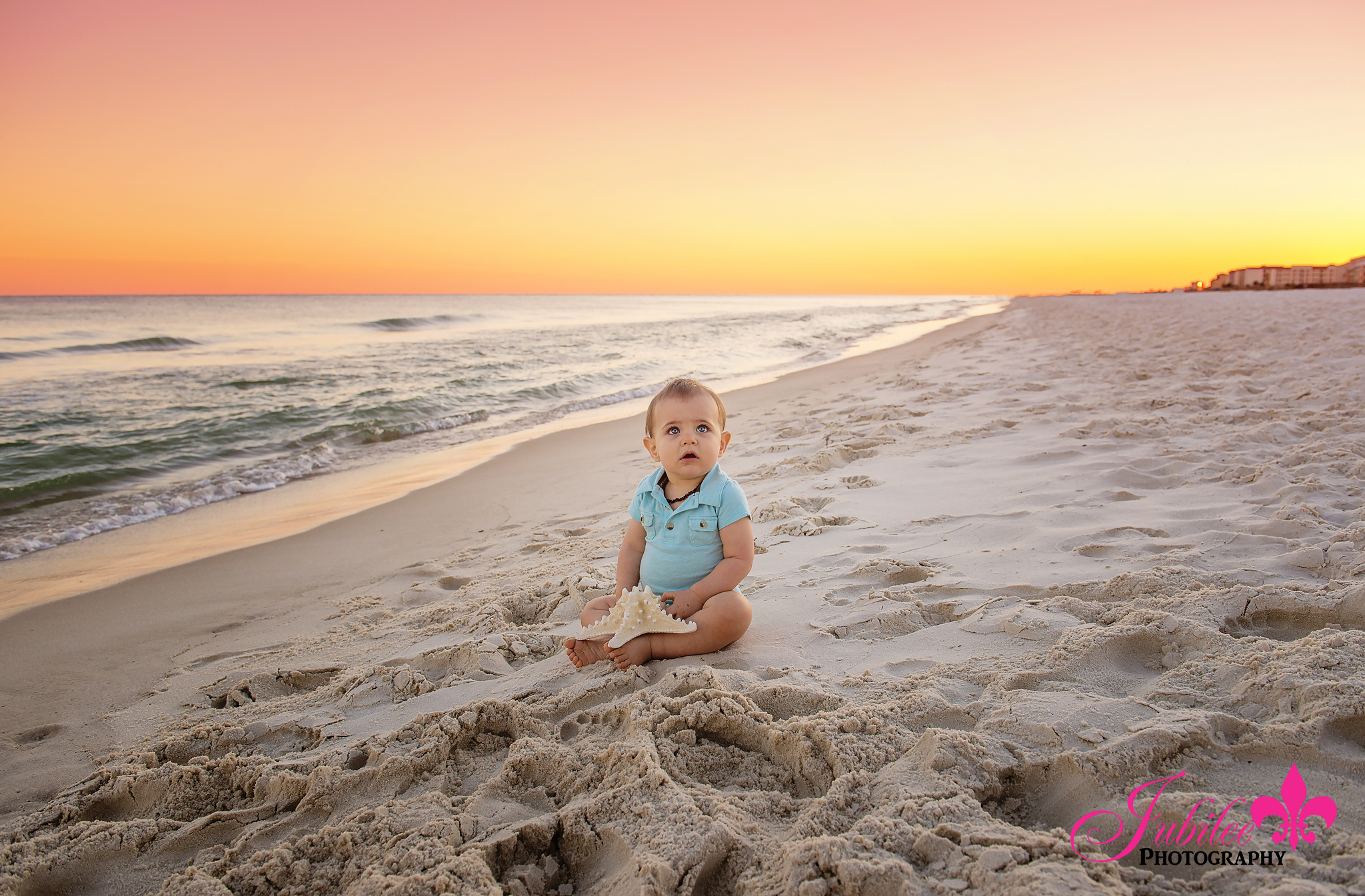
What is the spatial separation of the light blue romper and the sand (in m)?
0.33

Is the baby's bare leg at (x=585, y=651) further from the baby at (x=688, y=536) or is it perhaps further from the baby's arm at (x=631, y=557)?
the baby's arm at (x=631, y=557)

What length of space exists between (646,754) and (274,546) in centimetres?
394

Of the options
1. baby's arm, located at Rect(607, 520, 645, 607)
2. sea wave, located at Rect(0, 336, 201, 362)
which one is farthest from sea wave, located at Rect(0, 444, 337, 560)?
sea wave, located at Rect(0, 336, 201, 362)

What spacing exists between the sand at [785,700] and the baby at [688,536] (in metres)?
0.11

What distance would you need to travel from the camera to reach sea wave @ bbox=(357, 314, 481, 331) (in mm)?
29828

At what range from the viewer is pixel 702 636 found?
2.34 metres

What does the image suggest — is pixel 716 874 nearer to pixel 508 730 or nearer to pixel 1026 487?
pixel 508 730

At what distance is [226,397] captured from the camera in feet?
34.6

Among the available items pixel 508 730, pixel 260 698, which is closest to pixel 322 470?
pixel 260 698

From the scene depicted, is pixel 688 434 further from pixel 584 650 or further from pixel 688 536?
pixel 584 650

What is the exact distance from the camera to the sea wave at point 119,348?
16808mm

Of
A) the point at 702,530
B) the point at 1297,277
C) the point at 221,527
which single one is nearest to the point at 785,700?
the point at 702,530

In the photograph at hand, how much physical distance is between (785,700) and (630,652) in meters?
0.58

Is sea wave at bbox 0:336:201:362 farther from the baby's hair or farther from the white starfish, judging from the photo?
the white starfish
